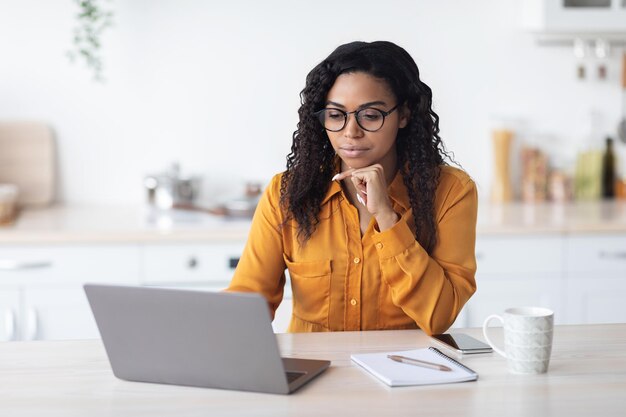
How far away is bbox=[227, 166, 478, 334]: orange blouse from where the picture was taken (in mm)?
2061

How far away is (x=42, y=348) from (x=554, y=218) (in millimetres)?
2081

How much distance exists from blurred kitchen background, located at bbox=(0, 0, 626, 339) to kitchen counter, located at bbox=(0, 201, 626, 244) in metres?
0.02

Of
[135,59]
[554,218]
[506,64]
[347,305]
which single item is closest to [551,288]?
[554,218]

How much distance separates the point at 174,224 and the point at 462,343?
1.62m

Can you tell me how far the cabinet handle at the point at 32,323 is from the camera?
2.99 meters

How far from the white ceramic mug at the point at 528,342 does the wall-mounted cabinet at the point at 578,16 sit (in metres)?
2.13

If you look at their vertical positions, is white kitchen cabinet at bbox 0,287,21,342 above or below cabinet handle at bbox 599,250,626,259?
below

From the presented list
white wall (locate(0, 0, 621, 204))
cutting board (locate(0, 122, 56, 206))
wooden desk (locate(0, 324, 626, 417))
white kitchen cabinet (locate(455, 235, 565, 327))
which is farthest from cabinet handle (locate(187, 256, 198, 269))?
wooden desk (locate(0, 324, 626, 417))

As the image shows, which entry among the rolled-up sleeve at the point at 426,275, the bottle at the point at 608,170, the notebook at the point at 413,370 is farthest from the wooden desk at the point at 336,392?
the bottle at the point at 608,170

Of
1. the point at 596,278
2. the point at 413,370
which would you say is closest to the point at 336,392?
the point at 413,370

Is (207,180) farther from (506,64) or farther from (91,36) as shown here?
(506,64)

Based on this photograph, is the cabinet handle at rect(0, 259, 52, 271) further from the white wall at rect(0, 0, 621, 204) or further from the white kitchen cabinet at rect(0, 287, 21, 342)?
the white wall at rect(0, 0, 621, 204)

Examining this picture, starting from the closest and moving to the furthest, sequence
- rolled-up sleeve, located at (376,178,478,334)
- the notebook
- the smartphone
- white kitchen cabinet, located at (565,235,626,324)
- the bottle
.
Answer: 1. the notebook
2. the smartphone
3. rolled-up sleeve, located at (376,178,478,334)
4. white kitchen cabinet, located at (565,235,626,324)
5. the bottle

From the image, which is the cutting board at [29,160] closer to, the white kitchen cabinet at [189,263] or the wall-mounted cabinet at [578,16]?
the white kitchen cabinet at [189,263]
